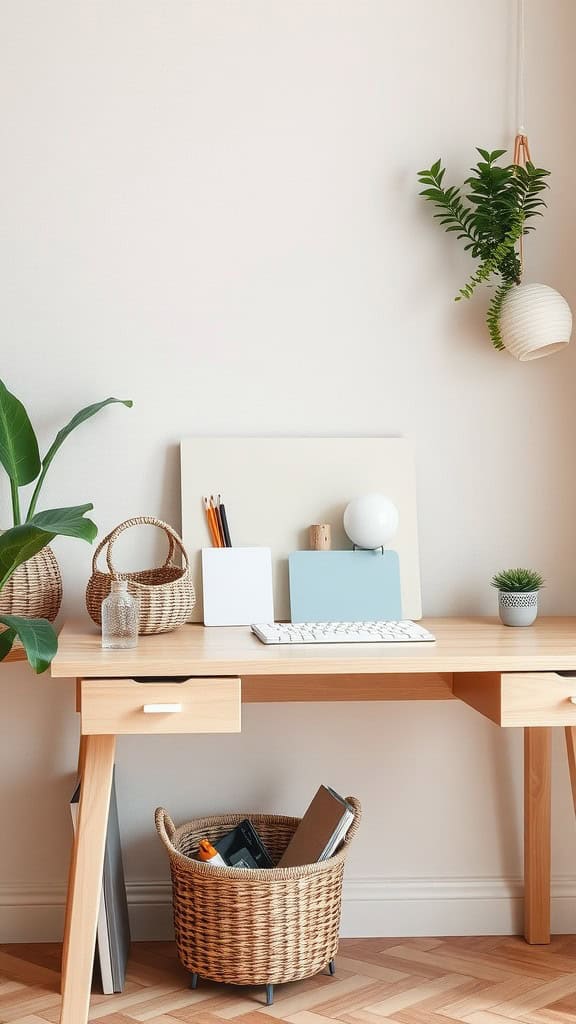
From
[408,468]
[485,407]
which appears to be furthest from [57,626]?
[485,407]

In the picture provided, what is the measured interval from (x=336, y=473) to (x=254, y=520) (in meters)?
0.22

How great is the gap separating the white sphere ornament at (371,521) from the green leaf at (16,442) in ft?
2.26

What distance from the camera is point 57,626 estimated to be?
238 cm

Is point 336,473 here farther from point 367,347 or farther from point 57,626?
point 57,626

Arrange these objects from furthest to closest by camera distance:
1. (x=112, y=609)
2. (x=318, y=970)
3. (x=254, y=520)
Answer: (x=254, y=520), (x=318, y=970), (x=112, y=609)

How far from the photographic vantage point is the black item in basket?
2.22m

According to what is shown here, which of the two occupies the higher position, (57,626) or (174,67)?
(174,67)

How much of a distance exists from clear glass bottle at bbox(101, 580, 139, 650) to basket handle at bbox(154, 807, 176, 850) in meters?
0.46

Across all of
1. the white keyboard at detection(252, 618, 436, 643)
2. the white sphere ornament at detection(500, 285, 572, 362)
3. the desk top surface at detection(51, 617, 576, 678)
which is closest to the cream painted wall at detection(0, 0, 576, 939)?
the white sphere ornament at detection(500, 285, 572, 362)

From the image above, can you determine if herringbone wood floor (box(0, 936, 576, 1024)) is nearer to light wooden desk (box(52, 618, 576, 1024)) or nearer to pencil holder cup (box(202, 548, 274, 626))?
light wooden desk (box(52, 618, 576, 1024))

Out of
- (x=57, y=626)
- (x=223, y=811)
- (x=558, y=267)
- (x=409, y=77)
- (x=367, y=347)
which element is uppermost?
(x=409, y=77)

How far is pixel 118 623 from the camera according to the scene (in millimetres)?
1929

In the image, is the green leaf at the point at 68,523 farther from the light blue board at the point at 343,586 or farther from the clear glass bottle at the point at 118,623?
the light blue board at the point at 343,586

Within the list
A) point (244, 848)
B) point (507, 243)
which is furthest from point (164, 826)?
point (507, 243)
